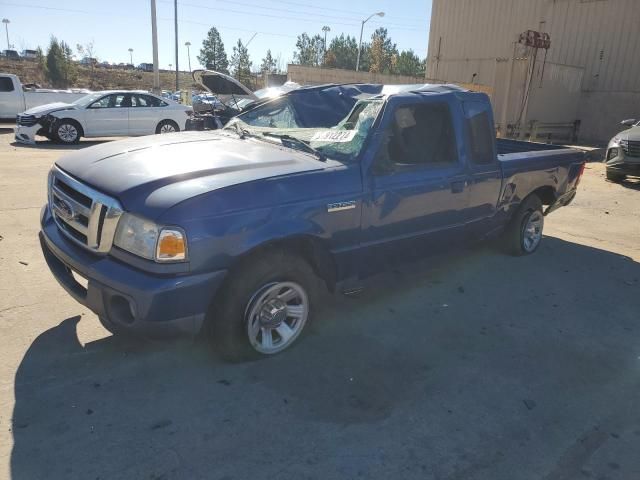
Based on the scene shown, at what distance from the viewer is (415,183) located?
12.6 ft

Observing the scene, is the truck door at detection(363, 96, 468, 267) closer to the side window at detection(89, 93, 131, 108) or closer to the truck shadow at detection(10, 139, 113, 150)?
the truck shadow at detection(10, 139, 113, 150)

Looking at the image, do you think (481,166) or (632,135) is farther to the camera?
(632,135)

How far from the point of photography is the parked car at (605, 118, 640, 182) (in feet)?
33.7

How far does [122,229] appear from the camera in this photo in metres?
2.83

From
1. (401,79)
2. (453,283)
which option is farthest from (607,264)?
(401,79)

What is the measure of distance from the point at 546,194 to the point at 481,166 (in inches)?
71.6

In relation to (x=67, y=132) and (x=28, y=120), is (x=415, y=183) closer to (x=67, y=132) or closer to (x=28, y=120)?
(x=67, y=132)

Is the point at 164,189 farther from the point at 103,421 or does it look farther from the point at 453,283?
the point at 453,283

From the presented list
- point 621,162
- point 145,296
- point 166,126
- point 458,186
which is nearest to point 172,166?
point 145,296

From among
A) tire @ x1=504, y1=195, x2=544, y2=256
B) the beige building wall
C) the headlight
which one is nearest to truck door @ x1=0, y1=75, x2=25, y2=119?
the beige building wall

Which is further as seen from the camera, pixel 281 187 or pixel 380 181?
pixel 380 181

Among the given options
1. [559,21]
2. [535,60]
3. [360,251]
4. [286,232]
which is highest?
[559,21]

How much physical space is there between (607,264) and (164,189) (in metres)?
5.18

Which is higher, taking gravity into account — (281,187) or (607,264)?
(281,187)
